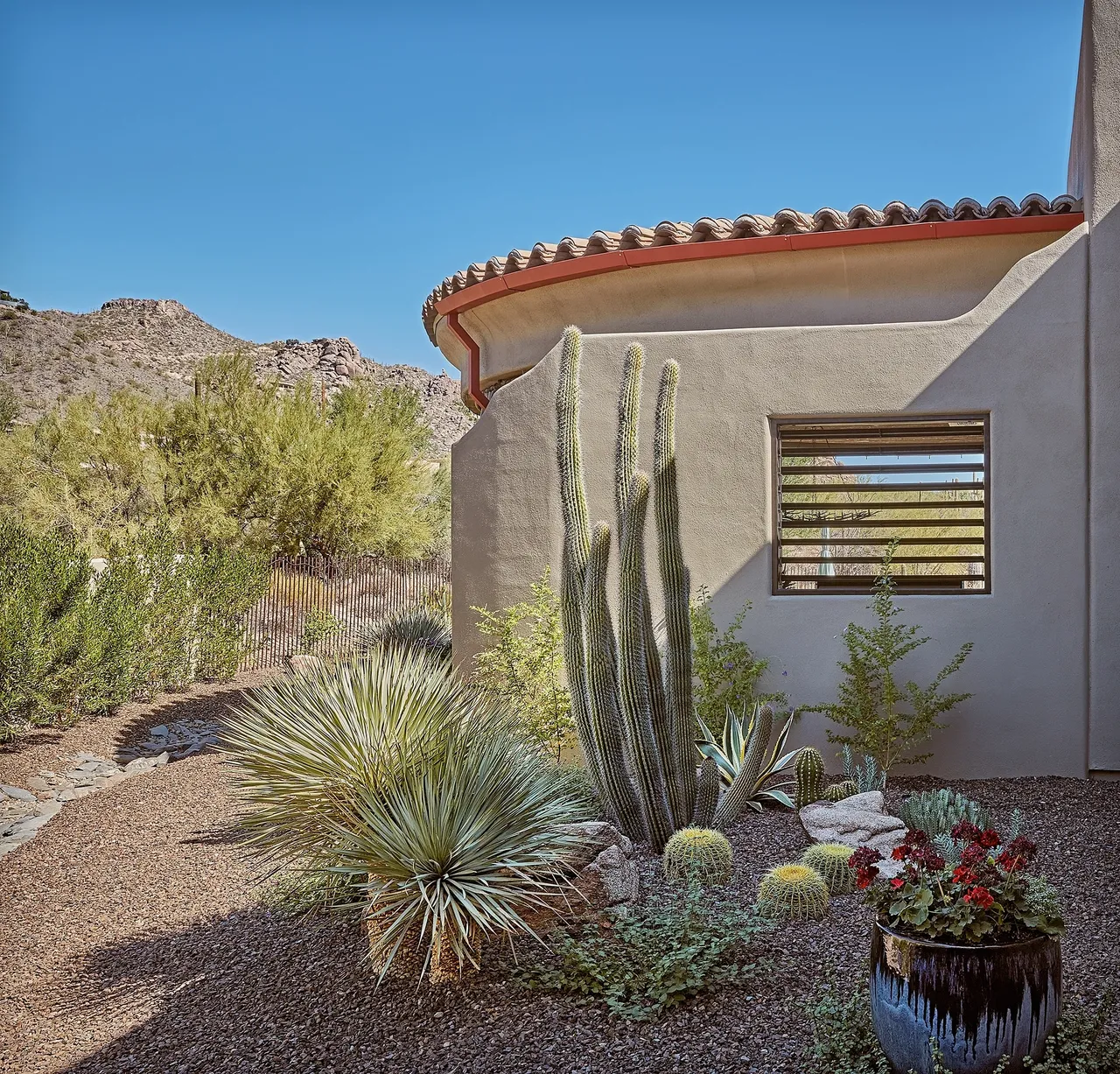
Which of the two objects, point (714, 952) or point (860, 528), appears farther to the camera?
point (860, 528)

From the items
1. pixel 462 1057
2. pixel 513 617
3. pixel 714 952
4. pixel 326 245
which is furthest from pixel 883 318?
pixel 326 245

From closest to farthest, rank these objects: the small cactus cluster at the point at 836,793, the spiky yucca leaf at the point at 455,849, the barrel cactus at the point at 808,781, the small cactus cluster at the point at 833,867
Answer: the spiky yucca leaf at the point at 455,849, the small cactus cluster at the point at 833,867, the small cactus cluster at the point at 836,793, the barrel cactus at the point at 808,781

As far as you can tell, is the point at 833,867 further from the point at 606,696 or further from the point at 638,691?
the point at 606,696

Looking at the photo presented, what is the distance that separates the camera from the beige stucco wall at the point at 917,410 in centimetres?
737

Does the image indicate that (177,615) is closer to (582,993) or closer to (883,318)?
(883,318)

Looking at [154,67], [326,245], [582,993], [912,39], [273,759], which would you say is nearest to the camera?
[582,993]

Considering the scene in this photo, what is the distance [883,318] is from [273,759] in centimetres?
622

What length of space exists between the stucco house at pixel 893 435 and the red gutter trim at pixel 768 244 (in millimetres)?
21

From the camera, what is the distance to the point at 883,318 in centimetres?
838

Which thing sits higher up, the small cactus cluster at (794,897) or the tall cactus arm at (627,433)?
the tall cactus arm at (627,433)

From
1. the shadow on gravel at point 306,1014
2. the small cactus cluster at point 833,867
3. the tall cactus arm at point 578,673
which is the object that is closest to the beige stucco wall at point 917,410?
the tall cactus arm at point 578,673

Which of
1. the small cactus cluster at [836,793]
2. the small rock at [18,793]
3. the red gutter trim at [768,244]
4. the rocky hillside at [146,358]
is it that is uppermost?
the rocky hillside at [146,358]

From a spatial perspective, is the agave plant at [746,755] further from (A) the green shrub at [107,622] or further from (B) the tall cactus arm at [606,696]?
(A) the green shrub at [107,622]

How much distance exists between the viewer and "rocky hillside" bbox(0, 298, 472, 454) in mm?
36062
